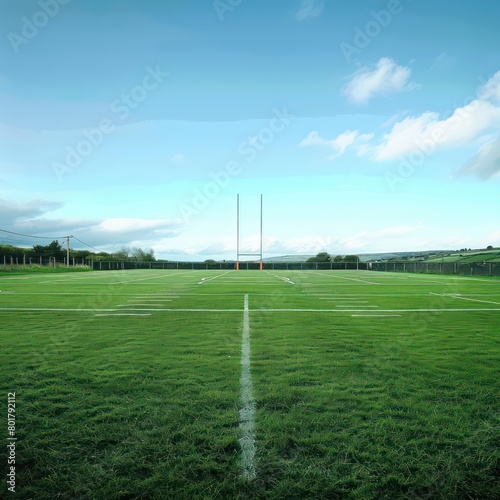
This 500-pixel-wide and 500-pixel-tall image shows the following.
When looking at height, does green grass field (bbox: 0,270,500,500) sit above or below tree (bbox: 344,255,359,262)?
below

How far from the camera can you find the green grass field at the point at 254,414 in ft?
6.97

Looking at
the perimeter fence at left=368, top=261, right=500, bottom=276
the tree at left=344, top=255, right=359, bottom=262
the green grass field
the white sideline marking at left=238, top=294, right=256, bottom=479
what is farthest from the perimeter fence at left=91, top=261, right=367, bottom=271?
the white sideline marking at left=238, top=294, right=256, bottom=479

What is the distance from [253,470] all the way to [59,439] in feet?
4.11

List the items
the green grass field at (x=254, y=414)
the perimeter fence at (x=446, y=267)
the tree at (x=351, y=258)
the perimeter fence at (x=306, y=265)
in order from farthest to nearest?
the tree at (x=351, y=258) < the perimeter fence at (x=306, y=265) < the perimeter fence at (x=446, y=267) < the green grass field at (x=254, y=414)

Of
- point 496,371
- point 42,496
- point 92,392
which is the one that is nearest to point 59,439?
point 42,496

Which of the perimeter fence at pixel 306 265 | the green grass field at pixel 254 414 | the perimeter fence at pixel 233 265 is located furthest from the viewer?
the perimeter fence at pixel 233 265

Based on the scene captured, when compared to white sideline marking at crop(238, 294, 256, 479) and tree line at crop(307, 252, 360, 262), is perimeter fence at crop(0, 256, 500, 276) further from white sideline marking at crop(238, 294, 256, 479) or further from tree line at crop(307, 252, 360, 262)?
white sideline marking at crop(238, 294, 256, 479)

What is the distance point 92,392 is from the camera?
3438mm

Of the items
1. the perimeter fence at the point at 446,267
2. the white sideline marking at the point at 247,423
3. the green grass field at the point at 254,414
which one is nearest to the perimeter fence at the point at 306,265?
the perimeter fence at the point at 446,267

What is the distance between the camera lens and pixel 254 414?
292 cm

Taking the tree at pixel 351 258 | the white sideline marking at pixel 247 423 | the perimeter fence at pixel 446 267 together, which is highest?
A: the tree at pixel 351 258

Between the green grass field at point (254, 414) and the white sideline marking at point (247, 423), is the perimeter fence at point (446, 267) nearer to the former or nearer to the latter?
the green grass field at point (254, 414)

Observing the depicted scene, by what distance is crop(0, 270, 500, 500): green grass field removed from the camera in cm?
212

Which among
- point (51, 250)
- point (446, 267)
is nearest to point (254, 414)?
point (446, 267)
